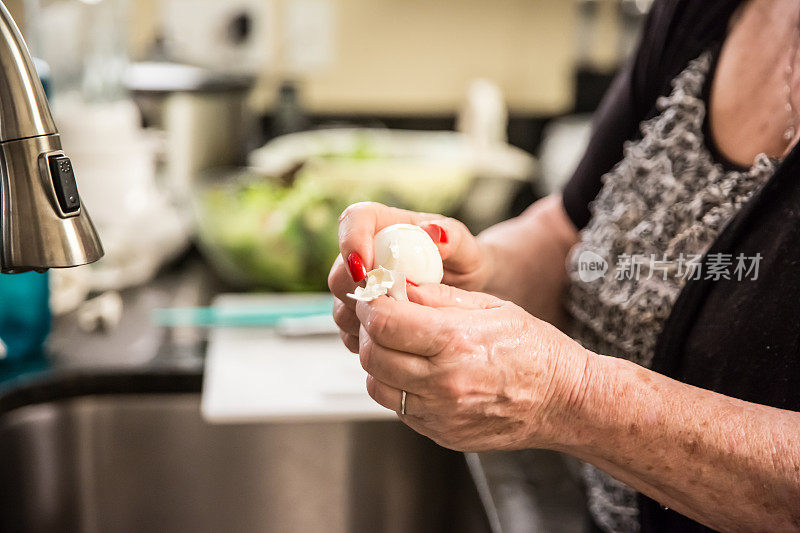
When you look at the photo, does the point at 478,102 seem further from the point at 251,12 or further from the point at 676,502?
the point at 676,502

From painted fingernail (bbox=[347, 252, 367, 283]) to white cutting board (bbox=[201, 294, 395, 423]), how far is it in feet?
1.39

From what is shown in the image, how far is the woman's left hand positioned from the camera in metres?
0.50

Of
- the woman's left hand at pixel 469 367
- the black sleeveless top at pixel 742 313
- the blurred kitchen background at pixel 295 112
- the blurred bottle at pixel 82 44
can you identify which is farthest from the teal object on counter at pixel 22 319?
the black sleeveless top at pixel 742 313

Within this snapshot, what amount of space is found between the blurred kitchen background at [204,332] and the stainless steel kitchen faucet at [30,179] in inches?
18.5

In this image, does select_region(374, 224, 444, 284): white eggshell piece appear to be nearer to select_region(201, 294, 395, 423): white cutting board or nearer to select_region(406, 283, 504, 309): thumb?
select_region(406, 283, 504, 309): thumb

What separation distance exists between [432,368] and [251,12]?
5.58 ft

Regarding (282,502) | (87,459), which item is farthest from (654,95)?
(87,459)

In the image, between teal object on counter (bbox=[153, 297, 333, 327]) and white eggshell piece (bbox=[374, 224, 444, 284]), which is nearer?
white eggshell piece (bbox=[374, 224, 444, 284])

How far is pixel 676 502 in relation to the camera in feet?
1.93

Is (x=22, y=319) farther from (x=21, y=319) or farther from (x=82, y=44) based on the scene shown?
(x=82, y=44)

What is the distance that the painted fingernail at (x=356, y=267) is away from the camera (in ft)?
1.82

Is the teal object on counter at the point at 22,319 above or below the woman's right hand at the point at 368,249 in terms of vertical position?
below

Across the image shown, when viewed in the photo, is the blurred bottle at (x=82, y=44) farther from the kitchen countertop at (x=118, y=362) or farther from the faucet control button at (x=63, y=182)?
the faucet control button at (x=63, y=182)

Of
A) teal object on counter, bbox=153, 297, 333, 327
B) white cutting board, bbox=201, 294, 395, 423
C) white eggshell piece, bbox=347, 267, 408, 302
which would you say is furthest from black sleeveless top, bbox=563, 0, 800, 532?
teal object on counter, bbox=153, 297, 333, 327
